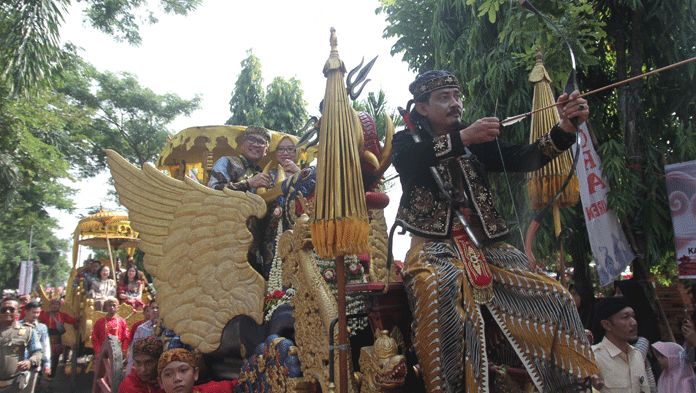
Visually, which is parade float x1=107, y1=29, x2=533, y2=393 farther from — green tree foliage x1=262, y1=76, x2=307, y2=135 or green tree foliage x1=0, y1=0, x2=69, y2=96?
green tree foliage x1=262, y1=76, x2=307, y2=135

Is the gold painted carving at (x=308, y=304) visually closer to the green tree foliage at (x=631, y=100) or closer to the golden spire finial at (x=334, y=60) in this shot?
the golden spire finial at (x=334, y=60)

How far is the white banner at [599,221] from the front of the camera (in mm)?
5688

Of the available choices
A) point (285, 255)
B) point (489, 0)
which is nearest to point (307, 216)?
point (285, 255)

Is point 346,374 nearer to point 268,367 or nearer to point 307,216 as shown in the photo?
point 268,367

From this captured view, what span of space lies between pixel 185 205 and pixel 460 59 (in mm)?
6203

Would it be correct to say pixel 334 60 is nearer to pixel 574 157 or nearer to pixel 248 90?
pixel 574 157

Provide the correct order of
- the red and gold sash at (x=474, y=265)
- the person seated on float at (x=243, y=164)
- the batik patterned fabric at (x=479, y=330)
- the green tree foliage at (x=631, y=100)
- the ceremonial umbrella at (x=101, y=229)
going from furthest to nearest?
the ceremonial umbrella at (x=101, y=229) → the green tree foliage at (x=631, y=100) → the person seated on float at (x=243, y=164) → the red and gold sash at (x=474, y=265) → the batik patterned fabric at (x=479, y=330)

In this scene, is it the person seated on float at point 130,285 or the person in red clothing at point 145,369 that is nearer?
the person in red clothing at point 145,369

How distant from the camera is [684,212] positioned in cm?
501

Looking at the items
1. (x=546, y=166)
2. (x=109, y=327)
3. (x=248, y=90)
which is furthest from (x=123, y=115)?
(x=546, y=166)

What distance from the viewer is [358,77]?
2.32 m

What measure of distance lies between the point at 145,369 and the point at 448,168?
8.65 ft

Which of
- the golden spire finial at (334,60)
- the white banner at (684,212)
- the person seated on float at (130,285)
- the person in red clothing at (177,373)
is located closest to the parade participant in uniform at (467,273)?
the golden spire finial at (334,60)

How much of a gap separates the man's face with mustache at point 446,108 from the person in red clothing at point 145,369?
2.66m
